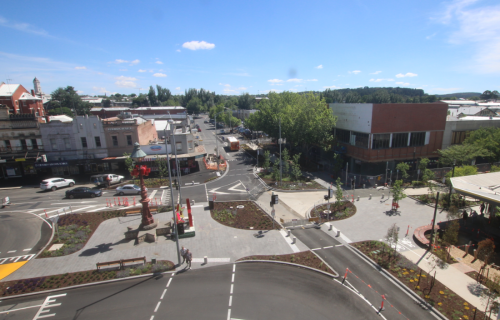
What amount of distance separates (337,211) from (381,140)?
18.9 metres

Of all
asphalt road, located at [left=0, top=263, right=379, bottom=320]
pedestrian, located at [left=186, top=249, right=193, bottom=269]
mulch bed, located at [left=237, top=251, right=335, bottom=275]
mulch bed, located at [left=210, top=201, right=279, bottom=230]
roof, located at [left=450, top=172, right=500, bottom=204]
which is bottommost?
mulch bed, located at [left=210, top=201, right=279, bottom=230]

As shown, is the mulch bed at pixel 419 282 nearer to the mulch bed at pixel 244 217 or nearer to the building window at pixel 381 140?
the mulch bed at pixel 244 217

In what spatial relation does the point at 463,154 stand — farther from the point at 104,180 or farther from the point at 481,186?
the point at 104,180

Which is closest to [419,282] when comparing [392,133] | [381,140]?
[381,140]

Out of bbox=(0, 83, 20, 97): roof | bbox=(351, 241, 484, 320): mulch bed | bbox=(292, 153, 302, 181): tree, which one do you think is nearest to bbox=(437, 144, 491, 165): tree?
bbox=(292, 153, 302, 181): tree

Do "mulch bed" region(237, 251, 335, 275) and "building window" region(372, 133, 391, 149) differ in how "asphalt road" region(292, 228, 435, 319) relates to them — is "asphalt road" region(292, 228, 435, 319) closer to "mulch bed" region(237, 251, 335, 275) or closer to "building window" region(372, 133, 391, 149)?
"mulch bed" region(237, 251, 335, 275)

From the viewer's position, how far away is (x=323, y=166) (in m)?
45.8

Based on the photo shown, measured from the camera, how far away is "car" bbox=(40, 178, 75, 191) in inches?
1420

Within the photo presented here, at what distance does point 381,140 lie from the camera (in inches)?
1575

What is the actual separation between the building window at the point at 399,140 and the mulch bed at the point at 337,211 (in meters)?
17.9

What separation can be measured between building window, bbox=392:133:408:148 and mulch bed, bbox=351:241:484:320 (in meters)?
25.5

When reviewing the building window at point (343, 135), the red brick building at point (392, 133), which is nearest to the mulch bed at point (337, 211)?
the red brick building at point (392, 133)

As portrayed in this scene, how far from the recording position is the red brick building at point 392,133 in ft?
129

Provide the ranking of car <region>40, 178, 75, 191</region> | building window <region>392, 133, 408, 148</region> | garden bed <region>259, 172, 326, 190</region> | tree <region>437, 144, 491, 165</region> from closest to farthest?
tree <region>437, 144, 491, 165</region> < garden bed <region>259, 172, 326, 190</region> < car <region>40, 178, 75, 191</region> < building window <region>392, 133, 408, 148</region>
